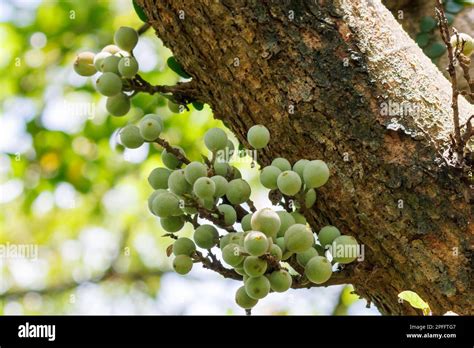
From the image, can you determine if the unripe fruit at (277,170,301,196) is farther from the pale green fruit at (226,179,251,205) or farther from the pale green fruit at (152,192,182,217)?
the pale green fruit at (152,192,182,217)

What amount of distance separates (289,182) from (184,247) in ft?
0.98

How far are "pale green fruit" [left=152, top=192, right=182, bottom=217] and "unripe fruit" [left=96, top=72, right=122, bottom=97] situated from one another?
0.51 metres

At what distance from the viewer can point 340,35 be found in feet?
5.53

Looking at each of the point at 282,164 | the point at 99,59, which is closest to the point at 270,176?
the point at 282,164

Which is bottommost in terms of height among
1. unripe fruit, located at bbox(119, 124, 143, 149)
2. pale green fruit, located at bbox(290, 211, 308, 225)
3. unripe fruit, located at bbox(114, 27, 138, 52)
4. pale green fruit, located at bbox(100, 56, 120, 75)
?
unripe fruit, located at bbox(119, 124, 143, 149)

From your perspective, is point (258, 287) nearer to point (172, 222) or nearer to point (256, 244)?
point (256, 244)

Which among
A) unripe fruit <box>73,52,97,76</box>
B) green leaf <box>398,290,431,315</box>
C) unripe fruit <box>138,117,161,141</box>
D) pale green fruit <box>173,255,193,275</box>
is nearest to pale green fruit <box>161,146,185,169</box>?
unripe fruit <box>138,117,161,141</box>

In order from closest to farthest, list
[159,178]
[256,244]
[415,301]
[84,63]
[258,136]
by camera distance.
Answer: [256,244], [415,301], [258,136], [159,178], [84,63]

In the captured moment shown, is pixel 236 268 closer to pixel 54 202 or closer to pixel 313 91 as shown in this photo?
pixel 313 91

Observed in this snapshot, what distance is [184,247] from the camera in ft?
5.24

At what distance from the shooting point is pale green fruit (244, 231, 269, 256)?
53.8 inches

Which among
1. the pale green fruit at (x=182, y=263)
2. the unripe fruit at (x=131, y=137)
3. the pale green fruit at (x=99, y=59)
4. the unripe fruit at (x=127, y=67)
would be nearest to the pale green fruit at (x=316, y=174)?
the pale green fruit at (x=182, y=263)

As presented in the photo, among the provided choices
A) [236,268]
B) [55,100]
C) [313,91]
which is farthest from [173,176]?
[55,100]

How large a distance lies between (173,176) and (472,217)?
0.69 m
